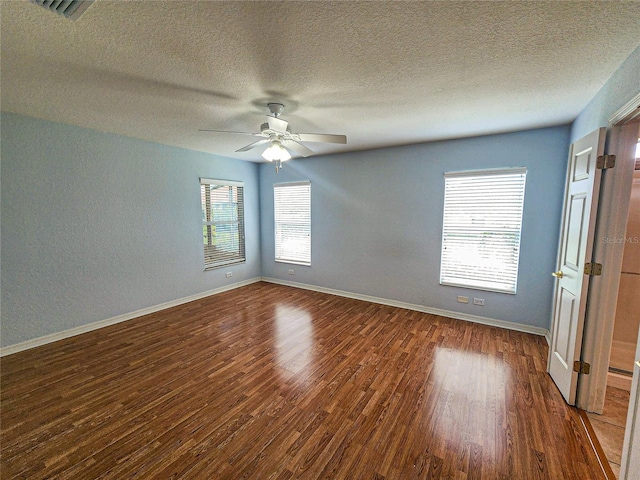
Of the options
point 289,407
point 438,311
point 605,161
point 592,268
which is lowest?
point 289,407

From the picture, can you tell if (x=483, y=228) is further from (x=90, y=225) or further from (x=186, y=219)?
(x=90, y=225)

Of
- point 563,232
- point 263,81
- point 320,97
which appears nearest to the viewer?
point 263,81

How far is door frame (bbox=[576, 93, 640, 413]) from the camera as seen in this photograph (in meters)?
1.85

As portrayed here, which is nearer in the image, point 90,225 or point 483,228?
point 90,225

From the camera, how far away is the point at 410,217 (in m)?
4.06

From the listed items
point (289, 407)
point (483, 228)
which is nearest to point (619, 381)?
point (483, 228)

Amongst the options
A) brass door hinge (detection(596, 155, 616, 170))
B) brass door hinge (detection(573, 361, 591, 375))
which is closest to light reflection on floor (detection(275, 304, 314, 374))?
brass door hinge (detection(573, 361, 591, 375))

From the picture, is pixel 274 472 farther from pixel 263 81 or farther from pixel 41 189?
pixel 41 189

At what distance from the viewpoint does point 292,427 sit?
189 centimetres

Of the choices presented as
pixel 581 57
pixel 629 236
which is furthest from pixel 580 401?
pixel 581 57

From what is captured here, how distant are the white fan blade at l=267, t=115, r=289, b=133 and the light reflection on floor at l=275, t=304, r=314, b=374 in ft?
7.49

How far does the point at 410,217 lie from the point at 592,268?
225 cm

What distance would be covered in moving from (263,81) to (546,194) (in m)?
3.45

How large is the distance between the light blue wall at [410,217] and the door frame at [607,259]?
4.69 ft
